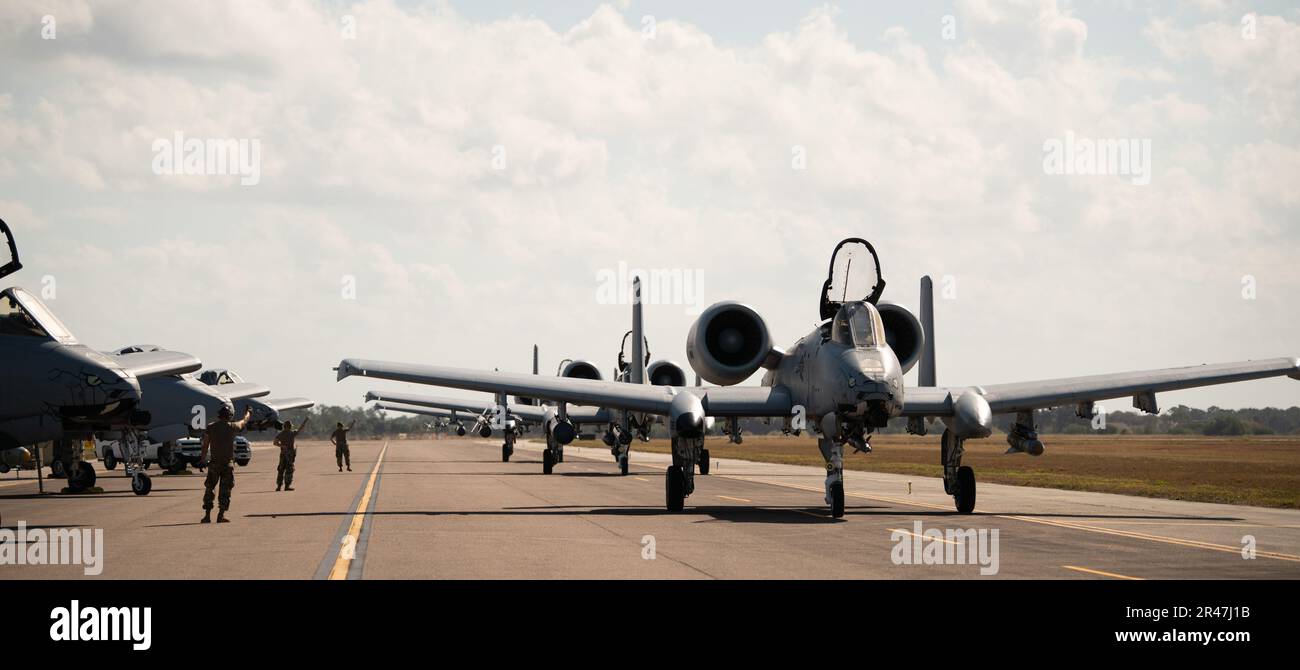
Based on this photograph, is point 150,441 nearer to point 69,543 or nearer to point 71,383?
point 71,383

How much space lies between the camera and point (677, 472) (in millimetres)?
24609

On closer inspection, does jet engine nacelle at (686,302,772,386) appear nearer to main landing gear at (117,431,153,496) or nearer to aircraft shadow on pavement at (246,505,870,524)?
aircraft shadow on pavement at (246,505,870,524)

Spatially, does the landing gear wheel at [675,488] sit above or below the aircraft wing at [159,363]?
below

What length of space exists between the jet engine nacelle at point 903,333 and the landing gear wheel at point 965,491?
2.90 meters

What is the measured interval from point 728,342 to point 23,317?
13.9 meters

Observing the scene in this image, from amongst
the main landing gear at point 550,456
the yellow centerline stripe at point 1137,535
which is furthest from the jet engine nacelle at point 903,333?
the main landing gear at point 550,456

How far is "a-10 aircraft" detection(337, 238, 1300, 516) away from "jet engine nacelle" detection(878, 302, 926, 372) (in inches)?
0.9

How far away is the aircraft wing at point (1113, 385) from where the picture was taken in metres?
25.7

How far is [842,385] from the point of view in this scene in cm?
2194

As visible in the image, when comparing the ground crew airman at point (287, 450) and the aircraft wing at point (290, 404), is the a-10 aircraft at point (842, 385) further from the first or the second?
the aircraft wing at point (290, 404)

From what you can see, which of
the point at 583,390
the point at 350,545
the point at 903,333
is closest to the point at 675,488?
the point at 583,390

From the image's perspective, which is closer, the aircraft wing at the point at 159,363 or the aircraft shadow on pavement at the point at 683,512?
the aircraft shadow on pavement at the point at 683,512
